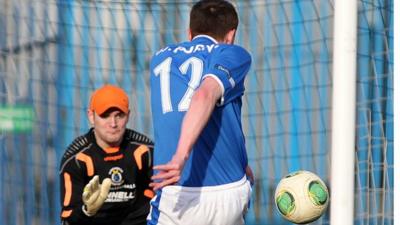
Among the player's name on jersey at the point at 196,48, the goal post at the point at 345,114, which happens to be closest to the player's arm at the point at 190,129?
the player's name on jersey at the point at 196,48

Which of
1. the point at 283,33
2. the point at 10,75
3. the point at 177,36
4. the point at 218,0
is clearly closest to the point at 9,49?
the point at 10,75

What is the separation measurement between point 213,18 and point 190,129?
707 mm

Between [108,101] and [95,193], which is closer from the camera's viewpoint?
[95,193]

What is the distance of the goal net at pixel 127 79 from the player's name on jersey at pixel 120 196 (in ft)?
5.84

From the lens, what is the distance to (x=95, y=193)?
600 cm

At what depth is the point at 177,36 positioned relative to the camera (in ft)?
28.6

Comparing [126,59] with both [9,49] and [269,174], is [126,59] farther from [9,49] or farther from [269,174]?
[269,174]

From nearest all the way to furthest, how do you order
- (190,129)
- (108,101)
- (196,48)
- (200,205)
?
(190,129), (200,205), (196,48), (108,101)

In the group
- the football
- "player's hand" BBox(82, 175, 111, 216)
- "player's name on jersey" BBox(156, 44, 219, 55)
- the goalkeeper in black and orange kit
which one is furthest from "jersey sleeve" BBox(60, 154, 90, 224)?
"player's name on jersey" BBox(156, 44, 219, 55)

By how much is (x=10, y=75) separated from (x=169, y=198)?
12.7ft

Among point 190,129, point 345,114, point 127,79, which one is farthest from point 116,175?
point 127,79

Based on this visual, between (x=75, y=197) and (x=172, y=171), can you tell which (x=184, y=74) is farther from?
(x=75, y=197)

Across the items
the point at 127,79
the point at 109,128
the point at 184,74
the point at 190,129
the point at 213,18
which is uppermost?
the point at 127,79

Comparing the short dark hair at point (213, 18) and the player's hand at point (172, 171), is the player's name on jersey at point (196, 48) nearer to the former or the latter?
the short dark hair at point (213, 18)
